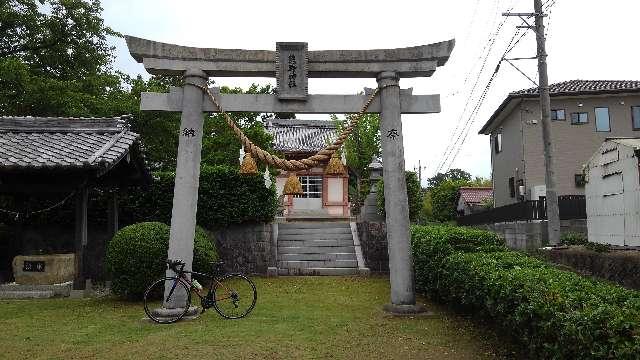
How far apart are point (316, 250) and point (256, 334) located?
10138 mm

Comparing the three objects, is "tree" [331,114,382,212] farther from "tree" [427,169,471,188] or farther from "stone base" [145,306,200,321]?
"tree" [427,169,471,188]

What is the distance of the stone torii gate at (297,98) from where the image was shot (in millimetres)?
8742

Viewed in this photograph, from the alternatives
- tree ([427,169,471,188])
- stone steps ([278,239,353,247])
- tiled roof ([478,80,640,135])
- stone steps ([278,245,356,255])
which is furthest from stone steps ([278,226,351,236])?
tree ([427,169,471,188])

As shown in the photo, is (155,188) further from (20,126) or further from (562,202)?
(562,202)

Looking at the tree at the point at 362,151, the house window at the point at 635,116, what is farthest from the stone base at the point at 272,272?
the house window at the point at 635,116

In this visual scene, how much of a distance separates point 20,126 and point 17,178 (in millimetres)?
2041

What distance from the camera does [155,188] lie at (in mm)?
16078

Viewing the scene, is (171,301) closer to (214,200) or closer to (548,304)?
(548,304)

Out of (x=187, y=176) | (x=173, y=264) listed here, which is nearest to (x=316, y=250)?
(x=187, y=176)

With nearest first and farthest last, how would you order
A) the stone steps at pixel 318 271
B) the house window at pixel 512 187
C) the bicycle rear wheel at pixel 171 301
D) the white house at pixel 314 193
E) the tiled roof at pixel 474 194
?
the bicycle rear wheel at pixel 171 301, the stone steps at pixel 318 271, the house window at pixel 512 187, the white house at pixel 314 193, the tiled roof at pixel 474 194

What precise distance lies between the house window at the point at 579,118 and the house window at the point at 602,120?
59 centimetres

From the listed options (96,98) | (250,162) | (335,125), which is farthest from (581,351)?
(335,125)

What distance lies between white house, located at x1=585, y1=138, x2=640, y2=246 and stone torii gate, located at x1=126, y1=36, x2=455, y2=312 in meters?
5.31

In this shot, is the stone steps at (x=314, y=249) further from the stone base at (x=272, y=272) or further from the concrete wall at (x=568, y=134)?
the concrete wall at (x=568, y=134)
